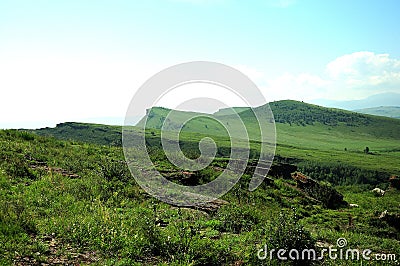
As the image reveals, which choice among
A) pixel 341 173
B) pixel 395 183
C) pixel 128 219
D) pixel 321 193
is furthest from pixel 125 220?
pixel 341 173

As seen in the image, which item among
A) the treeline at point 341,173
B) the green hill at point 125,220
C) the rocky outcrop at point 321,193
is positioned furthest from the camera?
the treeline at point 341,173

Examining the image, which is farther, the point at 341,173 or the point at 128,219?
the point at 341,173

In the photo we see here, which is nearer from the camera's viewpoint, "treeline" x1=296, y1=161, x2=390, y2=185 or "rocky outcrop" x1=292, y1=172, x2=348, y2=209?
"rocky outcrop" x1=292, y1=172, x2=348, y2=209

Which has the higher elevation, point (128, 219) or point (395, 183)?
point (128, 219)

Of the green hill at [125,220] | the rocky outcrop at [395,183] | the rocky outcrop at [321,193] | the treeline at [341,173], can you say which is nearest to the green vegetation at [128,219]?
the green hill at [125,220]

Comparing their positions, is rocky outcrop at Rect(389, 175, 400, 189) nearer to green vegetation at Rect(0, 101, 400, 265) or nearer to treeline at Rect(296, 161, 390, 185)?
green vegetation at Rect(0, 101, 400, 265)

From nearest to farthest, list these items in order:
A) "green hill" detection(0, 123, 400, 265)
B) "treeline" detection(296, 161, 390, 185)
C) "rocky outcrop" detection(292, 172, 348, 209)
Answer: "green hill" detection(0, 123, 400, 265)
"rocky outcrop" detection(292, 172, 348, 209)
"treeline" detection(296, 161, 390, 185)

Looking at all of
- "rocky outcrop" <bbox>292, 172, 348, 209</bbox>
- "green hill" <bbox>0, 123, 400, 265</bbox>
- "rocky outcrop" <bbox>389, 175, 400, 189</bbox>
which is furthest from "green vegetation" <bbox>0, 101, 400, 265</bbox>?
"rocky outcrop" <bbox>389, 175, 400, 189</bbox>

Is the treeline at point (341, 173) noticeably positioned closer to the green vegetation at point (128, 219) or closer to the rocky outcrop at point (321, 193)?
the rocky outcrop at point (321, 193)

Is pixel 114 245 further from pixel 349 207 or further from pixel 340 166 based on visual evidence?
pixel 340 166

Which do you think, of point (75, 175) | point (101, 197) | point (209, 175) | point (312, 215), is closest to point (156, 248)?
point (101, 197)

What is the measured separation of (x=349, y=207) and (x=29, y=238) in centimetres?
2456

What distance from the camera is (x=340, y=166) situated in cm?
15588

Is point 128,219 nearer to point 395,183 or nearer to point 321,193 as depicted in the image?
point 321,193
